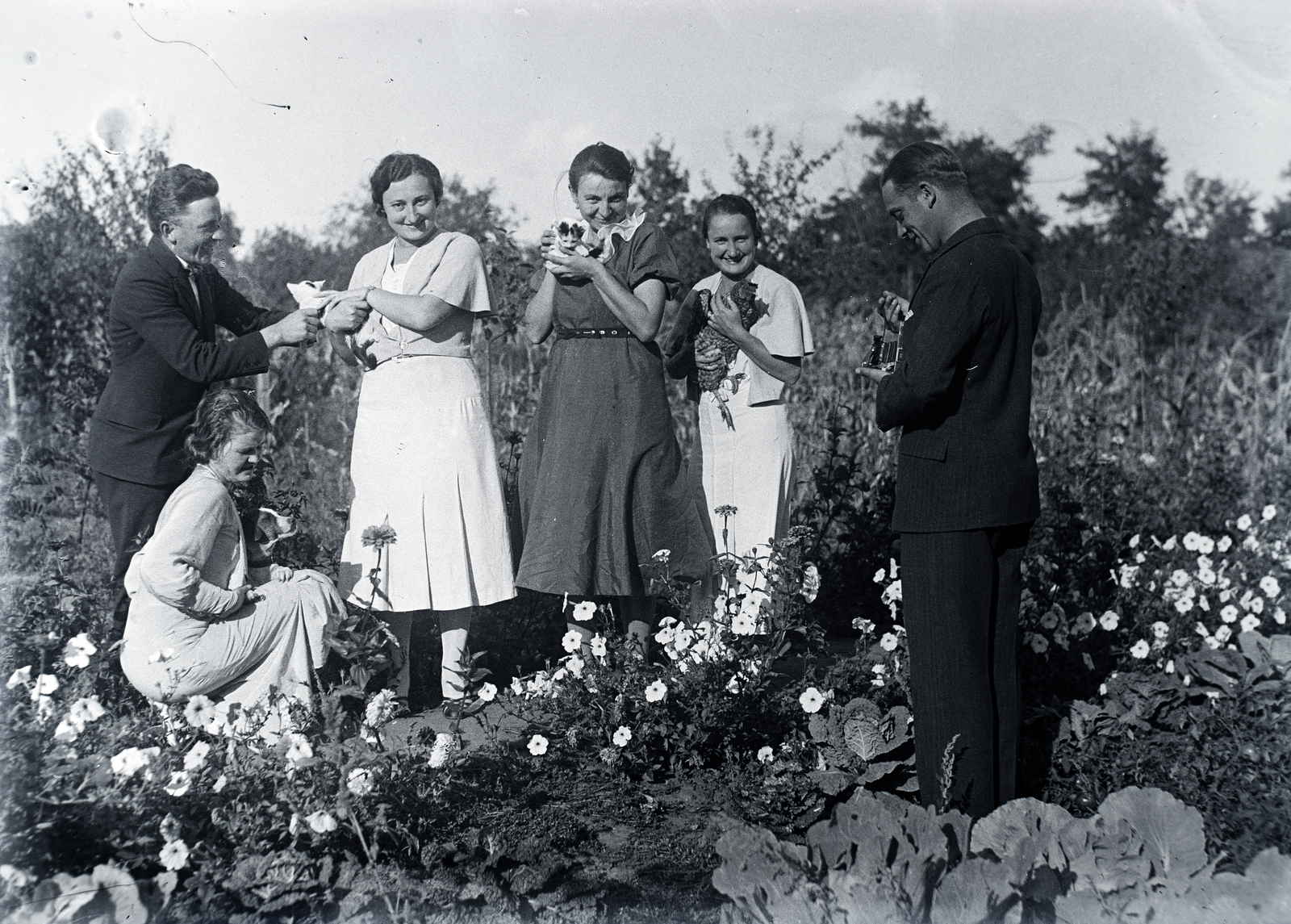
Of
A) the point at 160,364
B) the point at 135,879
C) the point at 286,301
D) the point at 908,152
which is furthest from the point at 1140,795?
the point at 286,301

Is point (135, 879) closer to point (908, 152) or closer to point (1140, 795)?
point (1140, 795)

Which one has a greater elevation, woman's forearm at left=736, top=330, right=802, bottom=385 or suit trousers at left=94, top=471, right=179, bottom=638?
woman's forearm at left=736, top=330, right=802, bottom=385

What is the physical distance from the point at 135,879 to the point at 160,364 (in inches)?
67.6

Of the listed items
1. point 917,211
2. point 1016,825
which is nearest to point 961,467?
point 917,211

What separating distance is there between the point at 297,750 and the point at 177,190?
1.91m

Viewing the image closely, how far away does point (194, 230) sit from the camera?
140 inches

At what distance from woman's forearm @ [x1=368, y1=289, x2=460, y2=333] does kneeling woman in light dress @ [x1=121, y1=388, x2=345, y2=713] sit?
0.55 metres

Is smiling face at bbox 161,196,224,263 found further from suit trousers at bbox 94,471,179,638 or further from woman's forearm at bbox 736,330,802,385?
woman's forearm at bbox 736,330,802,385

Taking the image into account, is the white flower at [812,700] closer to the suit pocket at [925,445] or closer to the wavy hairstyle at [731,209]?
the suit pocket at [925,445]

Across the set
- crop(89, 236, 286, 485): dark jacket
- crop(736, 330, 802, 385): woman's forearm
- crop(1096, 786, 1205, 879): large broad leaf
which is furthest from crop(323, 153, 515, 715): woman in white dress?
crop(1096, 786, 1205, 879): large broad leaf

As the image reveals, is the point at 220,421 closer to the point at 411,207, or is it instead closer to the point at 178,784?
the point at 411,207

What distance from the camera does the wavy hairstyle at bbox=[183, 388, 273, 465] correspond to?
3.40 metres

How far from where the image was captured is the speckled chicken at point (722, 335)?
4.07 meters

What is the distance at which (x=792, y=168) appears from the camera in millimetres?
5430
